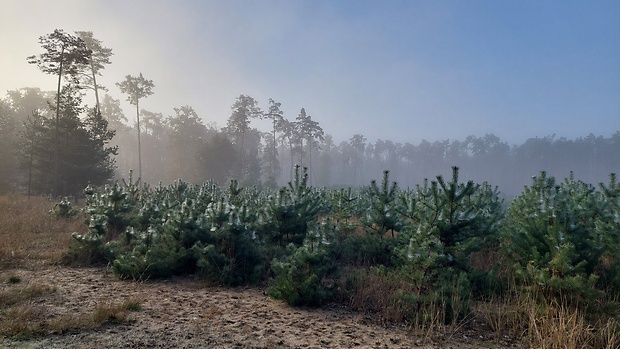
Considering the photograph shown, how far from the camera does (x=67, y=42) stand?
23.3 metres

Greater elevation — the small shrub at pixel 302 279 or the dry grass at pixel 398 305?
the small shrub at pixel 302 279

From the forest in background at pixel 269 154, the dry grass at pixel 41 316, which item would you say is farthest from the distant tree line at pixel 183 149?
the dry grass at pixel 41 316

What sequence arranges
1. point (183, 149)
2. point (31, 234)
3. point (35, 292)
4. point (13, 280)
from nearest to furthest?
point (35, 292), point (13, 280), point (31, 234), point (183, 149)

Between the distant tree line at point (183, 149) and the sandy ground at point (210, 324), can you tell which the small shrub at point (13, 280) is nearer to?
the sandy ground at point (210, 324)

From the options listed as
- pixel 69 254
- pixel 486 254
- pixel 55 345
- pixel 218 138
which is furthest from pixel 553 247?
pixel 218 138

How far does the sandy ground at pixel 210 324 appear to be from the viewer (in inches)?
187

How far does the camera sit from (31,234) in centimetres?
1189

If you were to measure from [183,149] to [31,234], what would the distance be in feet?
145

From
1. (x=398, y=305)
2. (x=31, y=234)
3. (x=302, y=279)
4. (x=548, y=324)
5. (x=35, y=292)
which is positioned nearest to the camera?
(x=548, y=324)

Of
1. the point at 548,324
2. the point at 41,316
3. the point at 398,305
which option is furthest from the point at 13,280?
the point at 548,324

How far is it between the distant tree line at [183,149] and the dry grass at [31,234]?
25.8 feet

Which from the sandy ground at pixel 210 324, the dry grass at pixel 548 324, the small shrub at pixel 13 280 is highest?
the dry grass at pixel 548 324

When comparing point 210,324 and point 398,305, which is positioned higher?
point 398,305

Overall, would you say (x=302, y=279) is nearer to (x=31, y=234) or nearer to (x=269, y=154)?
(x=31, y=234)
